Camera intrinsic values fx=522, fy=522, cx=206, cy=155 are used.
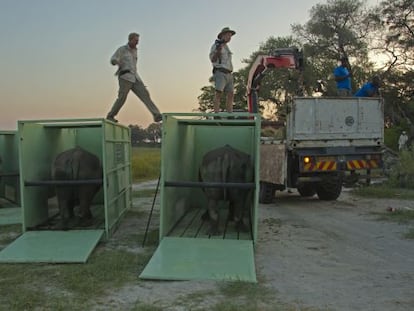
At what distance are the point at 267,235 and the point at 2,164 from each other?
631 cm

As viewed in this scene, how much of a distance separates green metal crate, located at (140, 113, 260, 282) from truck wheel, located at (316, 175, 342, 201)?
3581mm

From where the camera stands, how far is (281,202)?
42.6ft

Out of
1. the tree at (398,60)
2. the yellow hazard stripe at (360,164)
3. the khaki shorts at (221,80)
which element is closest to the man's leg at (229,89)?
the khaki shorts at (221,80)

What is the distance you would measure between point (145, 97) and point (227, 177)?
273 cm

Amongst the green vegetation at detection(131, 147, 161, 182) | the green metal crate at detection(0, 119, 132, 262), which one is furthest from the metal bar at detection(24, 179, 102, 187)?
the green vegetation at detection(131, 147, 161, 182)

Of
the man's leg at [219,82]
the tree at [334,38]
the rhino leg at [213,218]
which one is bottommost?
the rhino leg at [213,218]

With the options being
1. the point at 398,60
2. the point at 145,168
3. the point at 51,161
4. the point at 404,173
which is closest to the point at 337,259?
the point at 51,161

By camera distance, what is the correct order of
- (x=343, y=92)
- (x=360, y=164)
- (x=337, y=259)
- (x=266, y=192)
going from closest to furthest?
1. (x=337, y=259)
2. (x=360, y=164)
3. (x=266, y=192)
4. (x=343, y=92)

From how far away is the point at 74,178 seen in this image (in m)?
8.12

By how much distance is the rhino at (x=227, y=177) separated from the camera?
7750mm

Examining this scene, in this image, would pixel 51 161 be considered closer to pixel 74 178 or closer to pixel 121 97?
pixel 74 178

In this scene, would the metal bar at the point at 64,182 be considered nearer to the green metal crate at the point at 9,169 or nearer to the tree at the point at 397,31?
the green metal crate at the point at 9,169

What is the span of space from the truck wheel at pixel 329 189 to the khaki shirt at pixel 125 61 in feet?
17.6

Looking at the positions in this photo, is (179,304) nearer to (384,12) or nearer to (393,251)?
(393,251)
